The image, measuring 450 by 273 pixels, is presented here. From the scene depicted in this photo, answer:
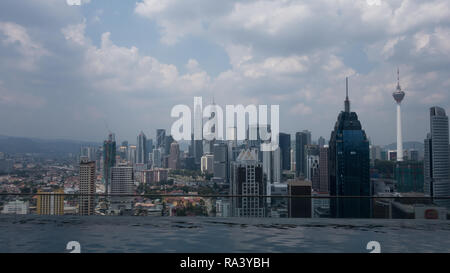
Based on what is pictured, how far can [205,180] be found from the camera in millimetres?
5797

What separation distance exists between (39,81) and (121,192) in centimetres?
488

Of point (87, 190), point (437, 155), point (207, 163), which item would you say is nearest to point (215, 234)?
point (87, 190)

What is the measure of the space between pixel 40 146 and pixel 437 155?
10.6m

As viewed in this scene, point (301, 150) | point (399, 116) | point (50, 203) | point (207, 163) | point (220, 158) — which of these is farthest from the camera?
point (301, 150)

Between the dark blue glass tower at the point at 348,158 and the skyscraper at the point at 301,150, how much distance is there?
95cm

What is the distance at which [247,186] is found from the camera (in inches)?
193

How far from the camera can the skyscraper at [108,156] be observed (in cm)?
561

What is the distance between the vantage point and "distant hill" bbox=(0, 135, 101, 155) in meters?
8.13

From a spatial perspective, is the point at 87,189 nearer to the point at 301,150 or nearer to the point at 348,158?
the point at 301,150

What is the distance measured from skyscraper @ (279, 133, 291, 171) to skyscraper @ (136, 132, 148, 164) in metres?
3.56

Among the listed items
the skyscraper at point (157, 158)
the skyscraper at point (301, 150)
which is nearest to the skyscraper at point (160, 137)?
the skyscraper at point (157, 158)

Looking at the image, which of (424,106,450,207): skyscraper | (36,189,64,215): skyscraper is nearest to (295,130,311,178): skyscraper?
(424,106,450,207): skyscraper

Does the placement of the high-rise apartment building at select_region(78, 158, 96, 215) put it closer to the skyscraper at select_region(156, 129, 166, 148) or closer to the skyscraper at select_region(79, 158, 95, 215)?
the skyscraper at select_region(79, 158, 95, 215)
